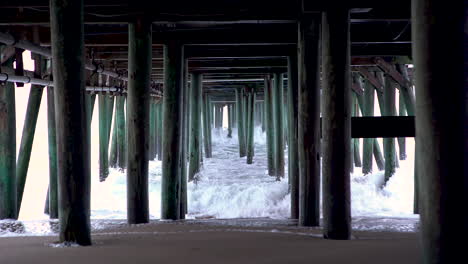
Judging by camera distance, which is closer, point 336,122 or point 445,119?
point 445,119

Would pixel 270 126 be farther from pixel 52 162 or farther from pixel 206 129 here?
pixel 52 162

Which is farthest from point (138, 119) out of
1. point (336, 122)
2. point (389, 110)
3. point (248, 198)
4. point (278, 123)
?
point (278, 123)

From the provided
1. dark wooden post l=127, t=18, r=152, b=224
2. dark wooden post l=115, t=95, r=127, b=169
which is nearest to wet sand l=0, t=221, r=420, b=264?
dark wooden post l=127, t=18, r=152, b=224

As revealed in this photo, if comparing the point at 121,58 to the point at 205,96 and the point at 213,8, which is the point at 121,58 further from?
the point at 205,96

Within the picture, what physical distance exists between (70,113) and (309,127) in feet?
9.18

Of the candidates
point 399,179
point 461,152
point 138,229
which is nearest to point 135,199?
point 138,229

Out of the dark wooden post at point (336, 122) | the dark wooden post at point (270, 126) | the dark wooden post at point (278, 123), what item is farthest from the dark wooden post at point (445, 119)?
the dark wooden post at point (270, 126)

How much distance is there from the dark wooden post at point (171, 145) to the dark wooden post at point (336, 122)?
321 cm

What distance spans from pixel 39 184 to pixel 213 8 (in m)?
12.4

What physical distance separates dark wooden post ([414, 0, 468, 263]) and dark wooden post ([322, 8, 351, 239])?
71.0 inches

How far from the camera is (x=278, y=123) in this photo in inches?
510

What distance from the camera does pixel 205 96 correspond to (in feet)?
71.5

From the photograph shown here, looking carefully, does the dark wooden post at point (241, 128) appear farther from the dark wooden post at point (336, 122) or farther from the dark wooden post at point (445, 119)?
the dark wooden post at point (445, 119)

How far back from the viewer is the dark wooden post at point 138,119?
6098mm
